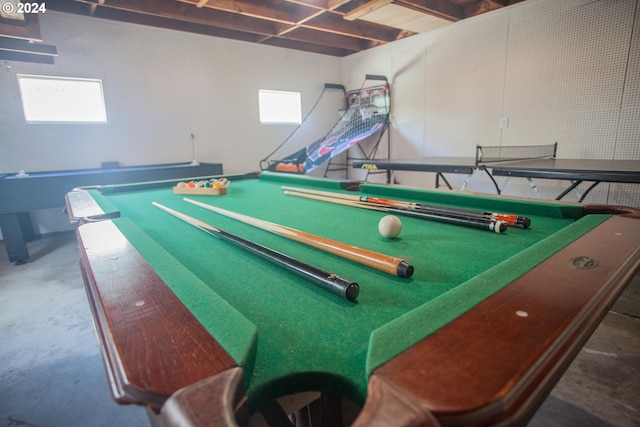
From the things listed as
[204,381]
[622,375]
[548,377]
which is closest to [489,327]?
[548,377]

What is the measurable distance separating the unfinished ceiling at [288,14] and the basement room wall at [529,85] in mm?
375

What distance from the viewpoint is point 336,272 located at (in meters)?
0.95

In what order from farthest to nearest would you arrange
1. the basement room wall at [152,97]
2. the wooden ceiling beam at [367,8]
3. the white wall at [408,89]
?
the basement room wall at [152,97] → the white wall at [408,89] → the wooden ceiling beam at [367,8]

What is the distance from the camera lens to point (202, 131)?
17.3 feet

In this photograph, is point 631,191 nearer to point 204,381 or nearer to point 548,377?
point 548,377

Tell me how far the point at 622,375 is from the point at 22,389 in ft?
9.78

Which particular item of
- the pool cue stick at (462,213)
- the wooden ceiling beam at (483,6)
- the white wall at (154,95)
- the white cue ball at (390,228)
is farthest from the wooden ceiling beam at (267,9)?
the white cue ball at (390,228)

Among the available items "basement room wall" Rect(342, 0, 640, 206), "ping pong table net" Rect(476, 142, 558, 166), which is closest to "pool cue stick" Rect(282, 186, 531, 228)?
"ping pong table net" Rect(476, 142, 558, 166)

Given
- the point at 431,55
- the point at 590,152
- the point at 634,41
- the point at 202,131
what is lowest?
the point at 590,152

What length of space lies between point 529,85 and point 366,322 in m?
4.67

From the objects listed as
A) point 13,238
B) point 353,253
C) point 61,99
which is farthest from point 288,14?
point 353,253

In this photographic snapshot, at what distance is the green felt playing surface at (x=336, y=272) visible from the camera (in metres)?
0.54

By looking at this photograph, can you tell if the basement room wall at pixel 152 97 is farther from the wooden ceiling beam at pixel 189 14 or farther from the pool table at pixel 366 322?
the pool table at pixel 366 322

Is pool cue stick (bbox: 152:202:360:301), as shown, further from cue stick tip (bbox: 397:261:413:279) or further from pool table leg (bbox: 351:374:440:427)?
pool table leg (bbox: 351:374:440:427)
